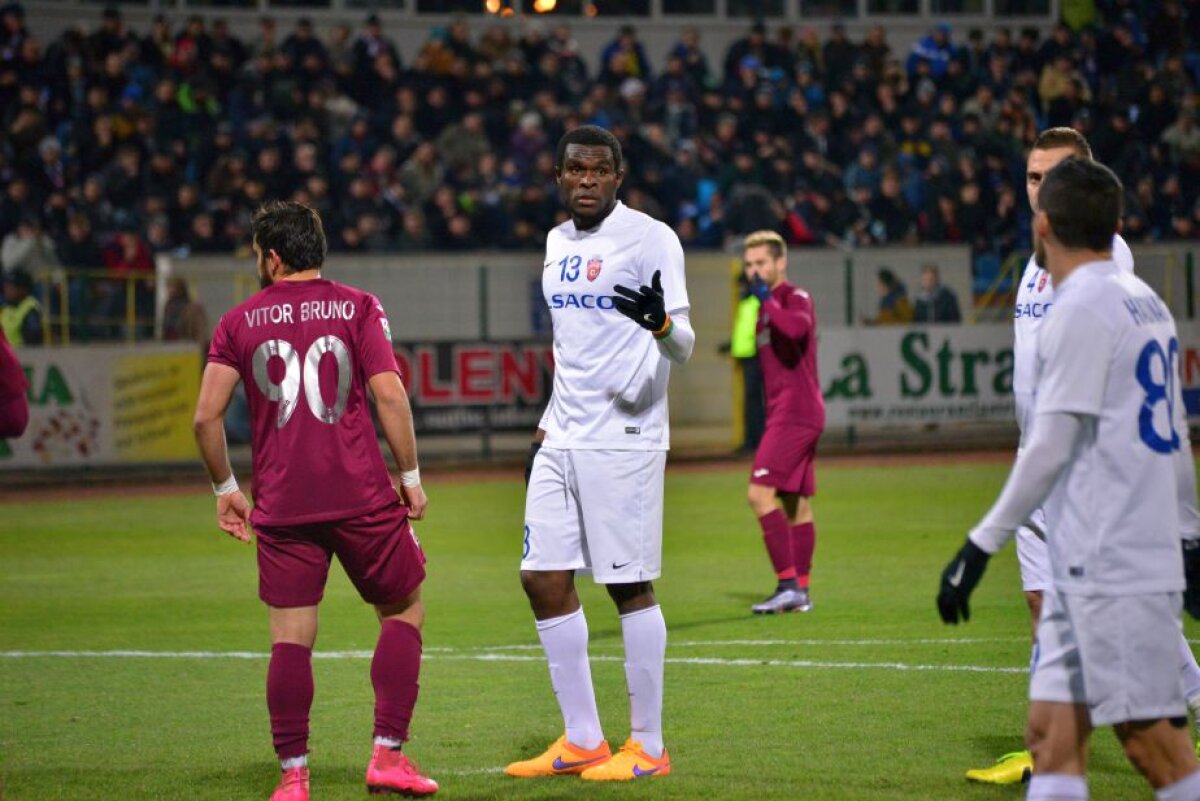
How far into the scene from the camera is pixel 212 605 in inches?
460

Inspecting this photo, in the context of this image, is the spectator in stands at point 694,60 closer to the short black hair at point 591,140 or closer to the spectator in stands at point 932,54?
the spectator in stands at point 932,54

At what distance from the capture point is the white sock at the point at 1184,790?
4.51 m

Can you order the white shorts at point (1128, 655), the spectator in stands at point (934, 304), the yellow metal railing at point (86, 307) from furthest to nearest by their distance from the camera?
the spectator in stands at point (934, 304) → the yellow metal railing at point (86, 307) → the white shorts at point (1128, 655)

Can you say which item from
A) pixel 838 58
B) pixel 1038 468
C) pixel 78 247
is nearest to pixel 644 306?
pixel 1038 468

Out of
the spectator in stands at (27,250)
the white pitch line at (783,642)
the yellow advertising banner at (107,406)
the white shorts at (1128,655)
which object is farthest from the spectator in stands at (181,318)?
the white shorts at (1128,655)

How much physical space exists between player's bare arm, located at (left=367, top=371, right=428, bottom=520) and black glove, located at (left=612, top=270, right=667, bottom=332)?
864mm

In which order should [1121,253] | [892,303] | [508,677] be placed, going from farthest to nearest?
[892,303], [508,677], [1121,253]

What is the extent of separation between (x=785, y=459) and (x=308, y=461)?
5.46 m

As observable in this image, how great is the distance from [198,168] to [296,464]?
61.0ft

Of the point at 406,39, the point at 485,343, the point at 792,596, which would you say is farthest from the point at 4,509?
the point at 406,39

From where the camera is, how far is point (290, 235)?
6215mm

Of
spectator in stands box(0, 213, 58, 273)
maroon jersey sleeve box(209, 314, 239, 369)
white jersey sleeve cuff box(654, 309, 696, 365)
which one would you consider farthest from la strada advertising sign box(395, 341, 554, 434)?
maroon jersey sleeve box(209, 314, 239, 369)

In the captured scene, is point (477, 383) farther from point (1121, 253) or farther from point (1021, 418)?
point (1121, 253)

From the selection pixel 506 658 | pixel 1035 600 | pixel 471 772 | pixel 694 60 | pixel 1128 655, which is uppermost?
pixel 694 60
